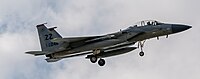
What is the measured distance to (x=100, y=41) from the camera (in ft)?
164

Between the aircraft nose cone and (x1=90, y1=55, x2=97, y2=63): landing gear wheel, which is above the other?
the aircraft nose cone

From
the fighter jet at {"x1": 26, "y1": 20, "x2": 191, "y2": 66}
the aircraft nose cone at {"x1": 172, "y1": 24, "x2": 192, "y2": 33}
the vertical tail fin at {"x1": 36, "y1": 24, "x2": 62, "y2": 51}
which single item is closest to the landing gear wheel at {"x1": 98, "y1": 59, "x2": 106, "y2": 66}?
the fighter jet at {"x1": 26, "y1": 20, "x2": 191, "y2": 66}

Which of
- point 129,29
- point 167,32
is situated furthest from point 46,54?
point 167,32

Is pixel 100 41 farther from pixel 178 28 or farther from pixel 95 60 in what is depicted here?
pixel 178 28

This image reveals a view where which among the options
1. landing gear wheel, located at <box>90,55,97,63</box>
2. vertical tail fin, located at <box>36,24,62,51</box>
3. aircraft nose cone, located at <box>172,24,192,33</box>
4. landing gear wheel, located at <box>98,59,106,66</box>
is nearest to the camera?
aircraft nose cone, located at <box>172,24,192,33</box>

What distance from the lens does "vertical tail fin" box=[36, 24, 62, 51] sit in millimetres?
52125

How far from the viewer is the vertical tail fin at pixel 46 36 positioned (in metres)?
52.1

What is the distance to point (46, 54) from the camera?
51344 mm

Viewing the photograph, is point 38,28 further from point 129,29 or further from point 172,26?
point 172,26

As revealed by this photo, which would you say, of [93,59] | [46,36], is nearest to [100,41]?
[93,59]

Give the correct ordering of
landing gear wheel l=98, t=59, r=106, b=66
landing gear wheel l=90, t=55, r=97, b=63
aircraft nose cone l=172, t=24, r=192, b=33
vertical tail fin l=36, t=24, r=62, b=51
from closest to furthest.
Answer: aircraft nose cone l=172, t=24, r=192, b=33 → landing gear wheel l=90, t=55, r=97, b=63 → landing gear wheel l=98, t=59, r=106, b=66 → vertical tail fin l=36, t=24, r=62, b=51

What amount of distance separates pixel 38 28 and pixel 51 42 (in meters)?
2.30

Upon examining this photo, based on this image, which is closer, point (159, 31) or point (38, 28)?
point (159, 31)

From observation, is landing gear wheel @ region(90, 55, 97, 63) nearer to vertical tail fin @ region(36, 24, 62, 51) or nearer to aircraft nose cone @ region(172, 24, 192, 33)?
vertical tail fin @ region(36, 24, 62, 51)
